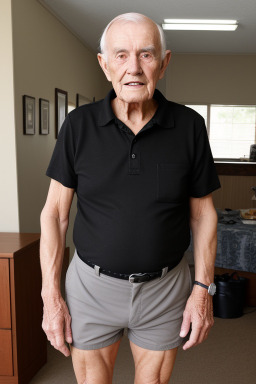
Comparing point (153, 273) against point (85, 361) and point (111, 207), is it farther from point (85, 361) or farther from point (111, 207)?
point (85, 361)

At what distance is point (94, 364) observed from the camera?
1.46 m

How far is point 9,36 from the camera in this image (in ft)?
11.9

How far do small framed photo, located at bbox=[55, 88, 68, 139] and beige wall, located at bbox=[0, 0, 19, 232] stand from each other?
5.25ft

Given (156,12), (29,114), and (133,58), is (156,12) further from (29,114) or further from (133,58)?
(133,58)

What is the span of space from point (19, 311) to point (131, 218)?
158 centimetres

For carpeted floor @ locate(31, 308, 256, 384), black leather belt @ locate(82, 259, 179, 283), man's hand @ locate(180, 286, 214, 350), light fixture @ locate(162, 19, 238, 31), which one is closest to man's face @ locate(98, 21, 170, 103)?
black leather belt @ locate(82, 259, 179, 283)

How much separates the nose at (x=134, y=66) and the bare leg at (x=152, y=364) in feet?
3.09

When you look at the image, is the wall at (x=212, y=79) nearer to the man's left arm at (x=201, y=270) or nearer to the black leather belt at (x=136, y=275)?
the man's left arm at (x=201, y=270)

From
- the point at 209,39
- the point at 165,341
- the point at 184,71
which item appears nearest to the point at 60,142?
the point at 165,341

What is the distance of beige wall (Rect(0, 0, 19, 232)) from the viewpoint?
12.0 ft

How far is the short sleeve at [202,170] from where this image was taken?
1.39m

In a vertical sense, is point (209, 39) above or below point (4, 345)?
above

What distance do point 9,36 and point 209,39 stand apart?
4446mm

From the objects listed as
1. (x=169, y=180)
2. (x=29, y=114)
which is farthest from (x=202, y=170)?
(x=29, y=114)
